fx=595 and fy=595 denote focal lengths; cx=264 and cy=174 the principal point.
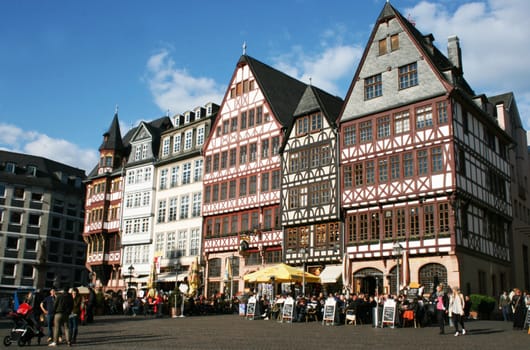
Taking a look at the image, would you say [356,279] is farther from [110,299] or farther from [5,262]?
[5,262]

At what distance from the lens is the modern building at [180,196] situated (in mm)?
44969

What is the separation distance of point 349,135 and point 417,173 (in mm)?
5388

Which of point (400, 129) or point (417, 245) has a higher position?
point (400, 129)

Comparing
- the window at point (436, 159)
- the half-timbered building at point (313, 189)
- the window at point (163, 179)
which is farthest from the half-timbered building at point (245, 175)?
the window at point (436, 159)

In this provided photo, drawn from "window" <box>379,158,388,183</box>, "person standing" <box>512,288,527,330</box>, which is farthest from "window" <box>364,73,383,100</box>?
"person standing" <box>512,288,527,330</box>

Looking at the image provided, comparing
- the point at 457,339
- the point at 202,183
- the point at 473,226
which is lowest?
the point at 457,339

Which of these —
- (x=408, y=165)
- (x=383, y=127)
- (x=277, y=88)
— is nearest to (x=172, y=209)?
(x=277, y=88)

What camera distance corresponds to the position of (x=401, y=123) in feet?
106

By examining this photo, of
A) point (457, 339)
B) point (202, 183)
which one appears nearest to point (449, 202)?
point (457, 339)

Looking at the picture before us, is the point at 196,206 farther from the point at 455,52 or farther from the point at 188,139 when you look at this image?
the point at 455,52

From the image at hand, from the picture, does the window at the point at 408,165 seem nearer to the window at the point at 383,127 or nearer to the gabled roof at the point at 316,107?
the window at the point at 383,127

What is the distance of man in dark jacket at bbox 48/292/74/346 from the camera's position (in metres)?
15.7

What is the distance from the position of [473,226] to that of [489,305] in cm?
473

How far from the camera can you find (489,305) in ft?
93.6
